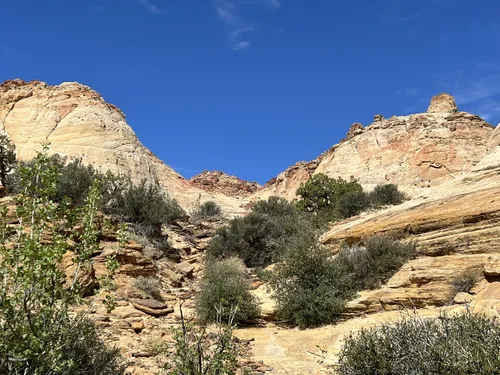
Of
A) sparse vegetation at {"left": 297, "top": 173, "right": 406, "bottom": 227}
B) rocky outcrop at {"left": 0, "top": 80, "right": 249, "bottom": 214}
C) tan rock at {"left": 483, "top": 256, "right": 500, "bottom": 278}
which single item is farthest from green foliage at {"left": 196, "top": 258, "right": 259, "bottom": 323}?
rocky outcrop at {"left": 0, "top": 80, "right": 249, "bottom": 214}

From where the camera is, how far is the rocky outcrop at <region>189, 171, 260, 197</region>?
68.5 metres

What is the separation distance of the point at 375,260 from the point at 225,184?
207 ft

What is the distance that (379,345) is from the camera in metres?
5.23

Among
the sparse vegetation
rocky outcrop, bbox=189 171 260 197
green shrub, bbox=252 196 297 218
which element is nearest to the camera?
the sparse vegetation

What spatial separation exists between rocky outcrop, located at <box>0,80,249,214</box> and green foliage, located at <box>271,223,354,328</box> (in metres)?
20.8

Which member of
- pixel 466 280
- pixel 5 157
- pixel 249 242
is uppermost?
pixel 5 157

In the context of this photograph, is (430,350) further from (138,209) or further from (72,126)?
(72,126)

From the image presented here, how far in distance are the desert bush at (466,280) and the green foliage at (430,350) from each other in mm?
4025

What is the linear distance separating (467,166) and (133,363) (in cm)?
3828

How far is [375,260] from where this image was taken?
11562mm

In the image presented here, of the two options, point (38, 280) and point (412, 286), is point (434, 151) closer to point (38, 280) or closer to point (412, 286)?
point (412, 286)

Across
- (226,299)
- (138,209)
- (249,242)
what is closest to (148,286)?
(226,299)

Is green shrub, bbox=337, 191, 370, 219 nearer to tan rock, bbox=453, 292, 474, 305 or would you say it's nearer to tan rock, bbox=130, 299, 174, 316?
tan rock, bbox=453, 292, 474, 305

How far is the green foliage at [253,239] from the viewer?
60.2 ft
